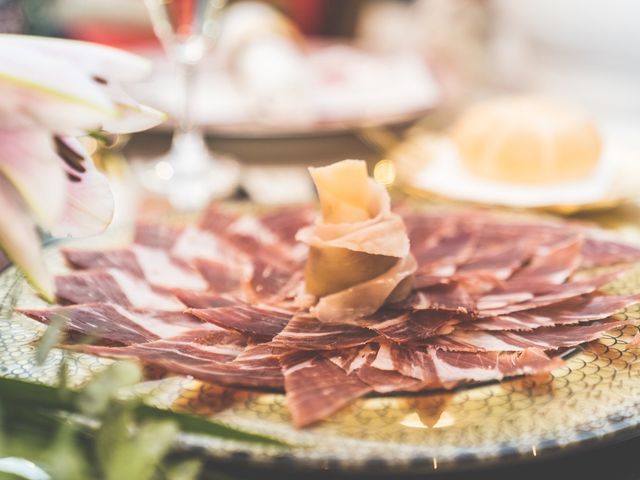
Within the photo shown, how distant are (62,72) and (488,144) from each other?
97 centimetres

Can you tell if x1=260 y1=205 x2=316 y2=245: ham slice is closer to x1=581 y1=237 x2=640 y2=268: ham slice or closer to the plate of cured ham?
the plate of cured ham

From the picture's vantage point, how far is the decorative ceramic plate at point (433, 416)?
0.44 m

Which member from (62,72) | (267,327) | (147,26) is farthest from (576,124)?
(147,26)

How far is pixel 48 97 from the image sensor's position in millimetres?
426

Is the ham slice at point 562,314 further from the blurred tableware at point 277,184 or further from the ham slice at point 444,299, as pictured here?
the blurred tableware at point 277,184

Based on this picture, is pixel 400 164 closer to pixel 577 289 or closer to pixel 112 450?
pixel 577 289

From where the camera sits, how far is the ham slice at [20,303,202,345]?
1.91 ft

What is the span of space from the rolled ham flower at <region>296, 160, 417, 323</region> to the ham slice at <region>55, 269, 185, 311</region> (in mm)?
130

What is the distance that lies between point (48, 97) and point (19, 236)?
0.28ft

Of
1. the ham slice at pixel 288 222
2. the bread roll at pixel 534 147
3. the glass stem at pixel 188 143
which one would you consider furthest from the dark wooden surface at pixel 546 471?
the glass stem at pixel 188 143

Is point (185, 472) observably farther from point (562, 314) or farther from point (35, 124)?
point (562, 314)

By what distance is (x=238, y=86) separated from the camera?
5.54 feet

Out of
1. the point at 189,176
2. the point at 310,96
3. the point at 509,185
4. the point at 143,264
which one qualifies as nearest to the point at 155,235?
the point at 143,264

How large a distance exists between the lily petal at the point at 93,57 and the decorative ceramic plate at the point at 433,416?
0.20 meters
